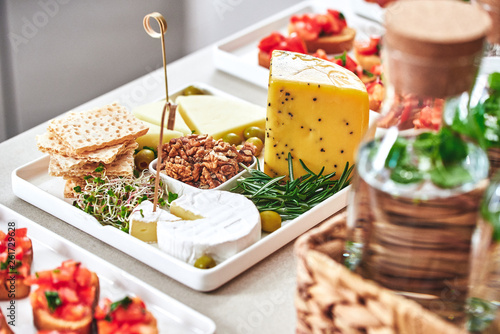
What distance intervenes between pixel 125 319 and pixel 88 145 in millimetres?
563

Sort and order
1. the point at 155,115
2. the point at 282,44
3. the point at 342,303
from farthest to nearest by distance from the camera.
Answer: the point at 282,44 → the point at 155,115 → the point at 342,303

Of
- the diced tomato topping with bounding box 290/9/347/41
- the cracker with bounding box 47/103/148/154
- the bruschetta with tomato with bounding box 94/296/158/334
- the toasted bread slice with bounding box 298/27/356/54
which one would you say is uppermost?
the diced tomato topping with bounding box 290/9/347/41

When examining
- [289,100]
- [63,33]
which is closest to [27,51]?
[63,33]

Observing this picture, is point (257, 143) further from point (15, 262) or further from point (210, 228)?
point (15, 262)

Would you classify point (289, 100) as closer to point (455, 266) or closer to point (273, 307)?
point (273, 307)

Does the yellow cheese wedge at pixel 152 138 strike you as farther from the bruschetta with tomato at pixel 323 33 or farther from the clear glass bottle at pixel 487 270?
the clear glass bottle at pixel 487 270

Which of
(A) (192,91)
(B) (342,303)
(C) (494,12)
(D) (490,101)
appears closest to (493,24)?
(C) (494,12)

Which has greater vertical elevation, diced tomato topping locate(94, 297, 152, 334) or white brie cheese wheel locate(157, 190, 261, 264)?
diced tomato topping locate(94, 297, 152, 334)

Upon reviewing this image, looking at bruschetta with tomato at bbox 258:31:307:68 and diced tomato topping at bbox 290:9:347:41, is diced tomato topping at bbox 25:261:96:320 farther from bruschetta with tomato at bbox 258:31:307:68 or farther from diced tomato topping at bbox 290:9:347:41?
diced tomato topping at bbox 290:9:347:41

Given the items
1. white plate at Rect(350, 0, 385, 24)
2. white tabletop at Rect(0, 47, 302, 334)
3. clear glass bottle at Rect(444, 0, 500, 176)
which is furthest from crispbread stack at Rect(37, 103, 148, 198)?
white plate at Rect(350, 0, 385, 24)

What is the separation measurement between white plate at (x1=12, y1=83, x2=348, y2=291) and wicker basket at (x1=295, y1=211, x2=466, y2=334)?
312mm

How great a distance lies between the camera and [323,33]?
227cm

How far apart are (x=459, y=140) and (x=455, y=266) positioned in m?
0.17

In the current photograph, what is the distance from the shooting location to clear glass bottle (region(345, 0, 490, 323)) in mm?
723
